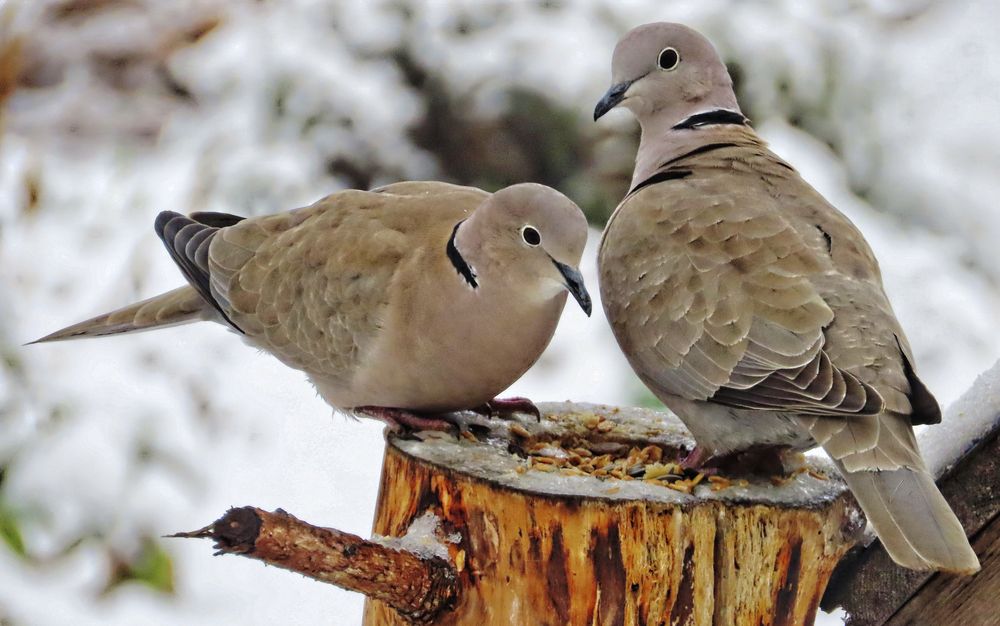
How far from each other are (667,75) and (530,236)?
21.7 inches

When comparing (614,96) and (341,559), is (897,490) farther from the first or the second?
(614,96)

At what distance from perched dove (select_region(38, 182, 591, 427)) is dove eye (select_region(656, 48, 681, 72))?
431 millimetres

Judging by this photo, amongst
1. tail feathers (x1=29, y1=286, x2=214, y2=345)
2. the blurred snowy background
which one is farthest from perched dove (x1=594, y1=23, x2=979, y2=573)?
tail feathers (x1=29, y1=286, x2=214, y2=345)

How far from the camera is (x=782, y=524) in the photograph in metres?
1.88

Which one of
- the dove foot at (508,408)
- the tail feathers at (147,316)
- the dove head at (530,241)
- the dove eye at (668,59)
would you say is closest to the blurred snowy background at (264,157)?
the tail feathers at (147,316)

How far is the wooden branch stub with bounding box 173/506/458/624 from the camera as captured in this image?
1531mm

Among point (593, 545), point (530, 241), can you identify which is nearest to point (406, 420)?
point (530, 241)

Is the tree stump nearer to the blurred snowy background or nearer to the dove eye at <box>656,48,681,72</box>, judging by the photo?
the dove eye at <box>656,48,681,72</box>

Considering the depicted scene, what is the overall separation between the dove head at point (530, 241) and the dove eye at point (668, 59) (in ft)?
1.58

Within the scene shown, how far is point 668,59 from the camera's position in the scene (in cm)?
238

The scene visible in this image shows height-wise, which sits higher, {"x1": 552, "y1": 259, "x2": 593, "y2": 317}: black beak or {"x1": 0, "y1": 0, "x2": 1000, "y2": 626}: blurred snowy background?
{"x1": 0, "y1": 0, "x2": 1000, "y2": 626}: blurred snowy background

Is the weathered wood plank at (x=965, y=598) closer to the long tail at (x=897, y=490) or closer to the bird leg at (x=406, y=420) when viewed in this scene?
the long tail at (x=897, y=490)

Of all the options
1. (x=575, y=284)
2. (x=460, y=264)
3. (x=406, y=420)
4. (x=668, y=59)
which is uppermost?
(x=668, y=59)

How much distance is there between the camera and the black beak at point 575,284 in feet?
6.41
